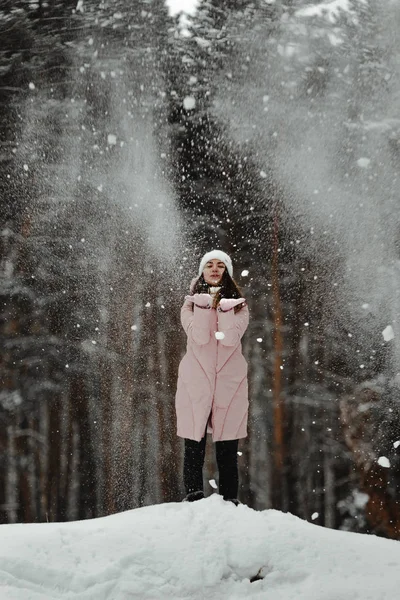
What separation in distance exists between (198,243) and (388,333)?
1.35 metres

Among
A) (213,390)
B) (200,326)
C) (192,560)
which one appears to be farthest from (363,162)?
(192,560)

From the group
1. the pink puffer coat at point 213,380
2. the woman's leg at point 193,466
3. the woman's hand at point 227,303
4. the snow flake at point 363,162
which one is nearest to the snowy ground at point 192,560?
the woman's leg at point 193,466

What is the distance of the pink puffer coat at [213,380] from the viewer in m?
2.27

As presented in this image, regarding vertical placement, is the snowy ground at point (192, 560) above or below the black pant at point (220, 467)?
above

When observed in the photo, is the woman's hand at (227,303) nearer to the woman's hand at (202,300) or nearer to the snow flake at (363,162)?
the woman's hand at (202,300)

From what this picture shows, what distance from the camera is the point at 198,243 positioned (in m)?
3.43

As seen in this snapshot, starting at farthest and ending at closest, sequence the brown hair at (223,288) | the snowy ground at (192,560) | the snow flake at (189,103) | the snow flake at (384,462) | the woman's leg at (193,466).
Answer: the snow flake at (189,103)
the snow flake at (384,462)
the brown hair at (223,288)
the woman's leg at (193,466)
the snowy ground at (192,560)

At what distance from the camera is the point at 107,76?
347cm

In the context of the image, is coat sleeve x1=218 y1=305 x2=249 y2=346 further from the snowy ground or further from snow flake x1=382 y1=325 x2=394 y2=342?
snow flake x1=382 y1=325 x2=394 y2=342

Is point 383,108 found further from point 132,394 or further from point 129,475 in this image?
point 129,475

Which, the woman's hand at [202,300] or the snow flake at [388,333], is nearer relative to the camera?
the woman's hand at [202,300]

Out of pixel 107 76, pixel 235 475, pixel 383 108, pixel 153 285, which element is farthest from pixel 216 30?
pixel 235 475

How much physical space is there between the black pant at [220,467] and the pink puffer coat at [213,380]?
2.1 inches

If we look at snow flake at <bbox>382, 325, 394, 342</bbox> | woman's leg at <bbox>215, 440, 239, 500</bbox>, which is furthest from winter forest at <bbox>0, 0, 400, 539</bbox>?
woman's leg at <bbox>215, 440, 239, 500</bbox>
